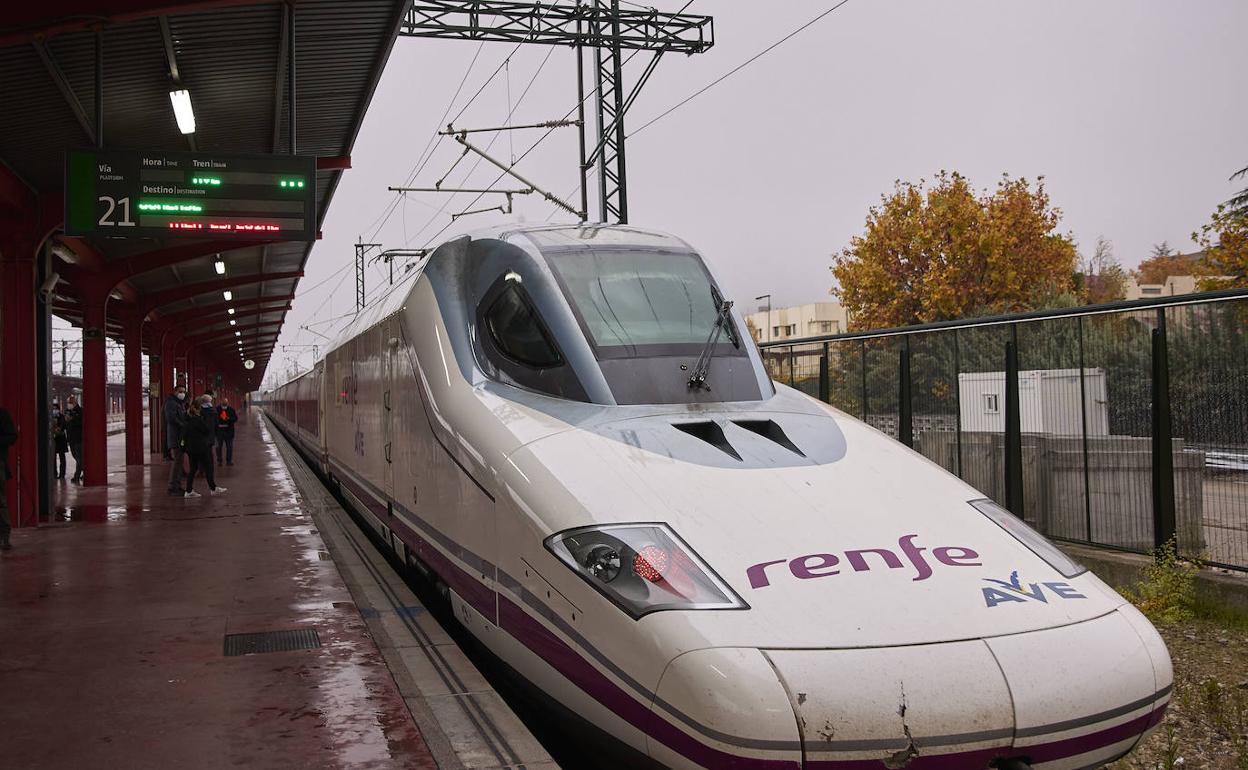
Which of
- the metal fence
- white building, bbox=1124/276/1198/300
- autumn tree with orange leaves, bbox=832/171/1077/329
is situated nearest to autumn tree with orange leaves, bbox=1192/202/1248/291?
autumn tree with orange leaves, bbox=832/171/1077/329

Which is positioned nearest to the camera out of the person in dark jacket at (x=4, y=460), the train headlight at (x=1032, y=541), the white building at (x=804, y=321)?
the train headlight at (x=1032, y=541)

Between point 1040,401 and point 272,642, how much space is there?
6.79m

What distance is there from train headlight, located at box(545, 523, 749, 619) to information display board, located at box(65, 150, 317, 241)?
326 inches

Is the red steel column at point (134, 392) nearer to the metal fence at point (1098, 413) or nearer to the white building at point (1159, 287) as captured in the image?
the metal fence at point (1098, 413)

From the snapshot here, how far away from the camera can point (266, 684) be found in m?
5.25

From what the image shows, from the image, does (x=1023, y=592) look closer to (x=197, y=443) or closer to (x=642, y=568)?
(x=642, y=568)

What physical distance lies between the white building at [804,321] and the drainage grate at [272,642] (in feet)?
→ 239

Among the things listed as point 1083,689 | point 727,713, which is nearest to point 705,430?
point 727,713

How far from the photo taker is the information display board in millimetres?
10430

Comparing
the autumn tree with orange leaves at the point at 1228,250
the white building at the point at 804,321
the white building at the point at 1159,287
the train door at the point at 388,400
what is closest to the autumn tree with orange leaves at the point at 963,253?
the autumn tree with orange leaves at the point at 1228,250

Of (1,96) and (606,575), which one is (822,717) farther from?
(1,96)

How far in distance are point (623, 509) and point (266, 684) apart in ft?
8.26

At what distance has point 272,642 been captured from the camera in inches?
245

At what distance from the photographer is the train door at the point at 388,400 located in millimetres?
7387
